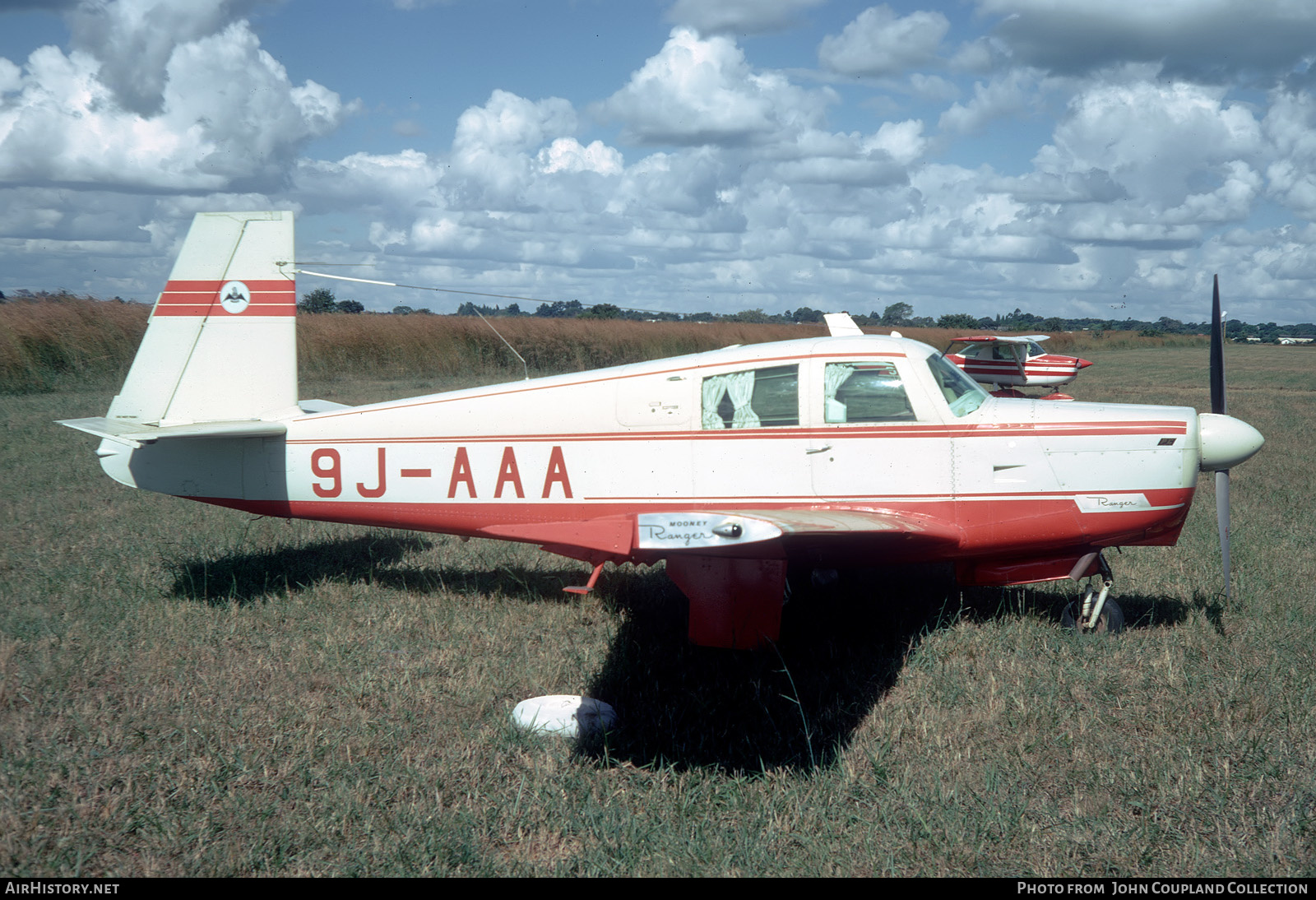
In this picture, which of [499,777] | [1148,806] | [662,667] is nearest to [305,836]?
[499,777]

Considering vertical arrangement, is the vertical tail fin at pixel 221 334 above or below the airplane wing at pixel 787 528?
above

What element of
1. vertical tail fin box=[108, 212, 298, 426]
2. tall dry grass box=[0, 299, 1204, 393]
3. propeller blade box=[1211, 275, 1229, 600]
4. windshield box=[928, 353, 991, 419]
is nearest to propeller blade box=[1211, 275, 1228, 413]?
propeller blade box=[1211, 275, 1229, 600]

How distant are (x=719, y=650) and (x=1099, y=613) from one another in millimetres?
2726

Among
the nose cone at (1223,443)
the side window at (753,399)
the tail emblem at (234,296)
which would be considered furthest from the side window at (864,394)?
the tail emblem at (234,296)

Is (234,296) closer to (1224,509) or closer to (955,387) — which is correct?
(955,387)

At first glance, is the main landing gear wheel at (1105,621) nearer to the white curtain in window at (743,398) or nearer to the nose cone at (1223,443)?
the nose cone at (1223,443)

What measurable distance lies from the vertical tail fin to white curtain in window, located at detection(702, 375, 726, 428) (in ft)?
10.8

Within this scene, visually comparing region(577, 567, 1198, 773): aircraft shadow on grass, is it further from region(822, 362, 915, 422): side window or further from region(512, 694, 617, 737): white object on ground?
region(822, 362, 915, 422): side window

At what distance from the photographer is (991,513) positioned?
17.4ft

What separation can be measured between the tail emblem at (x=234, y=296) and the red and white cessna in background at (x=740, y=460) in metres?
0.45

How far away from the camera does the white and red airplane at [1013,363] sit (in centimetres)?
2572

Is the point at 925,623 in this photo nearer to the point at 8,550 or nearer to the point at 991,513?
the point at 991,513

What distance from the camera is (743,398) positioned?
5.48 meters

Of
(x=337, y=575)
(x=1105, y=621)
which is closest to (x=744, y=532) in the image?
(x=1105, y=621)
